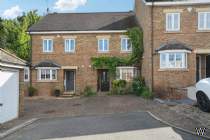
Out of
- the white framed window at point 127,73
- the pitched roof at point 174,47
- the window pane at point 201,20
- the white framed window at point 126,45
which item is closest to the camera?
the pitched roof at point 174,47

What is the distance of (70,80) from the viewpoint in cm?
3997

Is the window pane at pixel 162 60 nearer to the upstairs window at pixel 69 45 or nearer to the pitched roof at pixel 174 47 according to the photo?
the pitched roof at pixel 174 47

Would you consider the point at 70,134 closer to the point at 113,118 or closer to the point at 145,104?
A: the point at 113,118

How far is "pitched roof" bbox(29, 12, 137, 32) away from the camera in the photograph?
38594 mm

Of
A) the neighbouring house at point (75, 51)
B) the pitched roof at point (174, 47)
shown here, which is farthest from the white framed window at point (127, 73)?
the pitched roof at point (174, 47)

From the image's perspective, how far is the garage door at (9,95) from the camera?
63.6 ft

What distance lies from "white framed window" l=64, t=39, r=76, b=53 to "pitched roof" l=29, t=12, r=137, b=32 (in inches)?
44.6

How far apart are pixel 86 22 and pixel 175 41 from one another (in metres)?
11.8

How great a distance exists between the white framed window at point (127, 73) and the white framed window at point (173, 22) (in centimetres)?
704

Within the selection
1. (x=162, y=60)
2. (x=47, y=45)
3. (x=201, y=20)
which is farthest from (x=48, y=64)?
(x=201, y=20)

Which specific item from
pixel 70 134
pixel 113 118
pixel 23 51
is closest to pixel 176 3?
pixel 113 118

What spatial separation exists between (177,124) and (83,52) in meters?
22.9

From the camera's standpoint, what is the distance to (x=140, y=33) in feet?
117

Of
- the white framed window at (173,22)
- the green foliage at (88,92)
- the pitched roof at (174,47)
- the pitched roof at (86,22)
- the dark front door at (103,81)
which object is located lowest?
the green foliage at (88,92)
